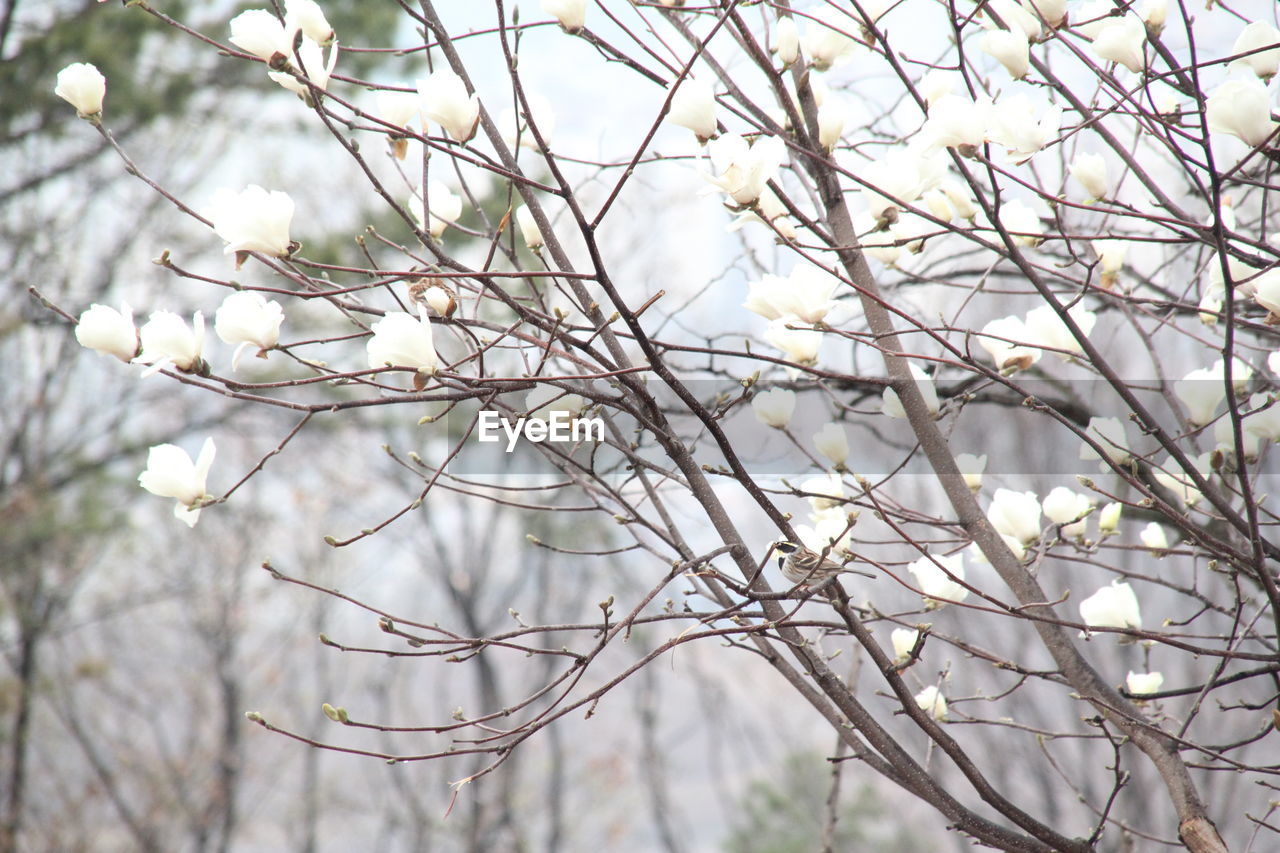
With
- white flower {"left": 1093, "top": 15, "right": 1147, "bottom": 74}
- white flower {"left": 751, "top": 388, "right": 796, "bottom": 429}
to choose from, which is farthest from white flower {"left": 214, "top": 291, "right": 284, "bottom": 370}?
white flower {"left": 1093, "top": 15, "right": 1147, "bottom": 74}

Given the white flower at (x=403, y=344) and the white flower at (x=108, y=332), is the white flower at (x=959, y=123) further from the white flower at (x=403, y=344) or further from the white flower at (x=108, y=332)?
the white flower at (x=108, y=332)

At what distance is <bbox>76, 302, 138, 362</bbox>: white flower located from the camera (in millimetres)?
739

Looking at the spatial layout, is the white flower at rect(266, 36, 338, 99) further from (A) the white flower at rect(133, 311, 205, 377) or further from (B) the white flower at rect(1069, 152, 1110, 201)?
(B) the white flower at rect(1069, 152, 1110, 201)

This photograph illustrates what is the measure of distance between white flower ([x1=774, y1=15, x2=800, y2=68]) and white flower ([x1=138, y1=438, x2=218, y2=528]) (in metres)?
0.61

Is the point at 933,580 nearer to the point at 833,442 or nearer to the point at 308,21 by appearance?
the point at 833,442

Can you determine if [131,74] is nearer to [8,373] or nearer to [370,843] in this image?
[8,373]

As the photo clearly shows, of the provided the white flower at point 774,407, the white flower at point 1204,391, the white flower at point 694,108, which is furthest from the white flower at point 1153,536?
the white flower at point 694,108

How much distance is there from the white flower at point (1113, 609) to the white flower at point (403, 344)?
64cm

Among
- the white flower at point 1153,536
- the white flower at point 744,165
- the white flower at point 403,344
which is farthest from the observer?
the white flower at point 1153,536

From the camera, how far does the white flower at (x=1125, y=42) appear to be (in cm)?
82

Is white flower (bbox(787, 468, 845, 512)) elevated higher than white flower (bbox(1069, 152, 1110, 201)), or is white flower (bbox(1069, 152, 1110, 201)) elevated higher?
white flower (bbox(1069, 152, 1110, 201))

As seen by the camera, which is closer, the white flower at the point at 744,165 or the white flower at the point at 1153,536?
the white flower at the point at 744,165

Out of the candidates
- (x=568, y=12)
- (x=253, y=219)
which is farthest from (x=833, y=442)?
(x=253, y=219)

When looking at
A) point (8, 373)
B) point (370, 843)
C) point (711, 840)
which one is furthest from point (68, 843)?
point (711, 840)
